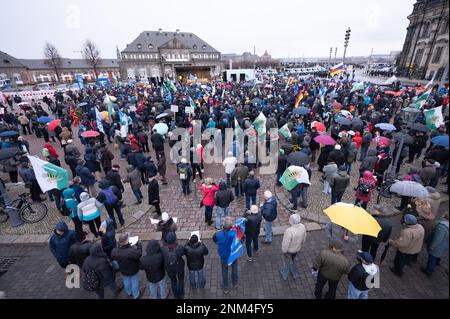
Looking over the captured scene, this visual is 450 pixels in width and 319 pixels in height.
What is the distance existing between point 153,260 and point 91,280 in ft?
4.27

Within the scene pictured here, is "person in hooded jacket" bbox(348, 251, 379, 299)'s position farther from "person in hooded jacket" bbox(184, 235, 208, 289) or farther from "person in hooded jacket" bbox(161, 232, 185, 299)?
"person in hooded jacket" bbox(161, 232, 185, 299)

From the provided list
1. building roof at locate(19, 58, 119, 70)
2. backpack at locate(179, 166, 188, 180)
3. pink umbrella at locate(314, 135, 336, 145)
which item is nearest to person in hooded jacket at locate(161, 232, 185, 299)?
backpack at locate(179, 166, 188, 180)

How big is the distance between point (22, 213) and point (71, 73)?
89.8m

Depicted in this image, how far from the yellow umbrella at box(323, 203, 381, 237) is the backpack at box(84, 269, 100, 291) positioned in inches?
190

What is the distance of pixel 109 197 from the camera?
676cm

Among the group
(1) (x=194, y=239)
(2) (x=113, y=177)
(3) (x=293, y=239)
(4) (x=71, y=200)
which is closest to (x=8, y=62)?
(2) (x=113, y=177)

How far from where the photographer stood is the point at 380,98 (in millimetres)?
17438

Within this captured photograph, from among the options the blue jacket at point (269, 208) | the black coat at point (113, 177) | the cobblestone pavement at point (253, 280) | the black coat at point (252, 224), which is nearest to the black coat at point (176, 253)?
the cobblestone pavement at point (253, 280)

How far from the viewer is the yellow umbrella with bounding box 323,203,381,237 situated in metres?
4.50

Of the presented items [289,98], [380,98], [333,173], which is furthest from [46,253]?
[380,98]

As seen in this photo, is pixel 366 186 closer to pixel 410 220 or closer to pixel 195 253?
pixel 410 220

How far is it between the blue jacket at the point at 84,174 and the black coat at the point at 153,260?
5.08 metres
